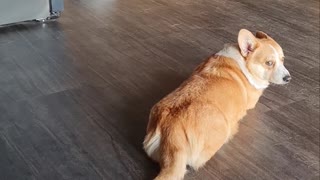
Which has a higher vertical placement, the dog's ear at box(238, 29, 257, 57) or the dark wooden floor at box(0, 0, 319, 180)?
the dog's ear at box(238, 29, 257, 57)

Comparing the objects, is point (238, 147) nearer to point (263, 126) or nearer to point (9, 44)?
point (263, 126)

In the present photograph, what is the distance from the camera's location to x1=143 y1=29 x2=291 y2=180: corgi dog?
1540 mm

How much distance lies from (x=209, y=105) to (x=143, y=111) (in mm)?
449

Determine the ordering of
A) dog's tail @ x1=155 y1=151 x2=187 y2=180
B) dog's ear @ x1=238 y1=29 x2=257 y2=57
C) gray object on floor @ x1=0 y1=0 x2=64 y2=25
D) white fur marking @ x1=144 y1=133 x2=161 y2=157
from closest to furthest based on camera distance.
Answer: dog's tail @ x1=155 y1=151 x2=187 y2=180 < white fur marking @ x1=144 y1=133 x2=161 y2=157 < dog's ear @ x1=238 y1=29 x2=257 y2=57 < gray object on floor @ x1=0 y1=0 x2=64 y2=25

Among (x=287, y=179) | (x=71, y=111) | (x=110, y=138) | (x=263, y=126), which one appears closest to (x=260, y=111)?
(x=263, y=126)

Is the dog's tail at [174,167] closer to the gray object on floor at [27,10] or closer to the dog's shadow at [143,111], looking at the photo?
the dog's shadow at [143,111]

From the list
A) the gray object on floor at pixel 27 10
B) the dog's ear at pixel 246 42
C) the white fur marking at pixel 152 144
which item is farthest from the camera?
the gray object on floor at pixel 27 10

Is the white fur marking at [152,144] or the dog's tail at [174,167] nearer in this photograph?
the dog's tail at [174,167]

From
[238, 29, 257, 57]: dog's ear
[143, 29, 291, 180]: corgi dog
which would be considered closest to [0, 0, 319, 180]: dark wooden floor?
[143, 29, 291, 180]: corgi dog

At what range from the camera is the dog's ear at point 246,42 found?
176cm

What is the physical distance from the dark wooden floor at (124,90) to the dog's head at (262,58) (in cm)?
26

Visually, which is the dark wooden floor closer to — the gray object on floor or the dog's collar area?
the gray object on floor

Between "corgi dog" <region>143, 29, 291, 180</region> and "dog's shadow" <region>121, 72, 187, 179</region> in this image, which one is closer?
"corgi dog" <region>143, 29, 291, 180</region>

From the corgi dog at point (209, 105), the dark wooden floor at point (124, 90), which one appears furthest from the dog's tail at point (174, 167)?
the dark wooden floor at point (124, 90)
